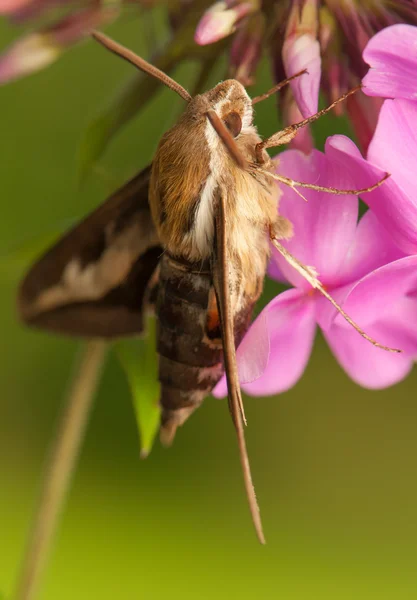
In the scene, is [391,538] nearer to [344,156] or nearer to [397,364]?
[397,364]

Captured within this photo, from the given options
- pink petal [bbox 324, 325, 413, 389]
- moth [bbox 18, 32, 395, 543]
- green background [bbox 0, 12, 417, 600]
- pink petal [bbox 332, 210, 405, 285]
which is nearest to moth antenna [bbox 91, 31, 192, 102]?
moth [bbox 18, 32, 395, 543]

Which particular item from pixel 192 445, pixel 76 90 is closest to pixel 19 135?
pixel 76 90

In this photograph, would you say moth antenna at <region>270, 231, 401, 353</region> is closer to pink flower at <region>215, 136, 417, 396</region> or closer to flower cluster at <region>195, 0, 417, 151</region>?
pink flower at <region>215, 136, 417, 396</region>

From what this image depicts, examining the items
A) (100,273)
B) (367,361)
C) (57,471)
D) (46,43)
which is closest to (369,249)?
(367,361)

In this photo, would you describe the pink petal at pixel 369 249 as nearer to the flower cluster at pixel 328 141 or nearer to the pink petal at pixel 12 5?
the flower cluster at pixel 328 141

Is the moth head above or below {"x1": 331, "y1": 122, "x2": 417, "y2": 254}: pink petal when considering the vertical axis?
above

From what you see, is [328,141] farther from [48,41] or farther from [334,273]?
[48,41]
